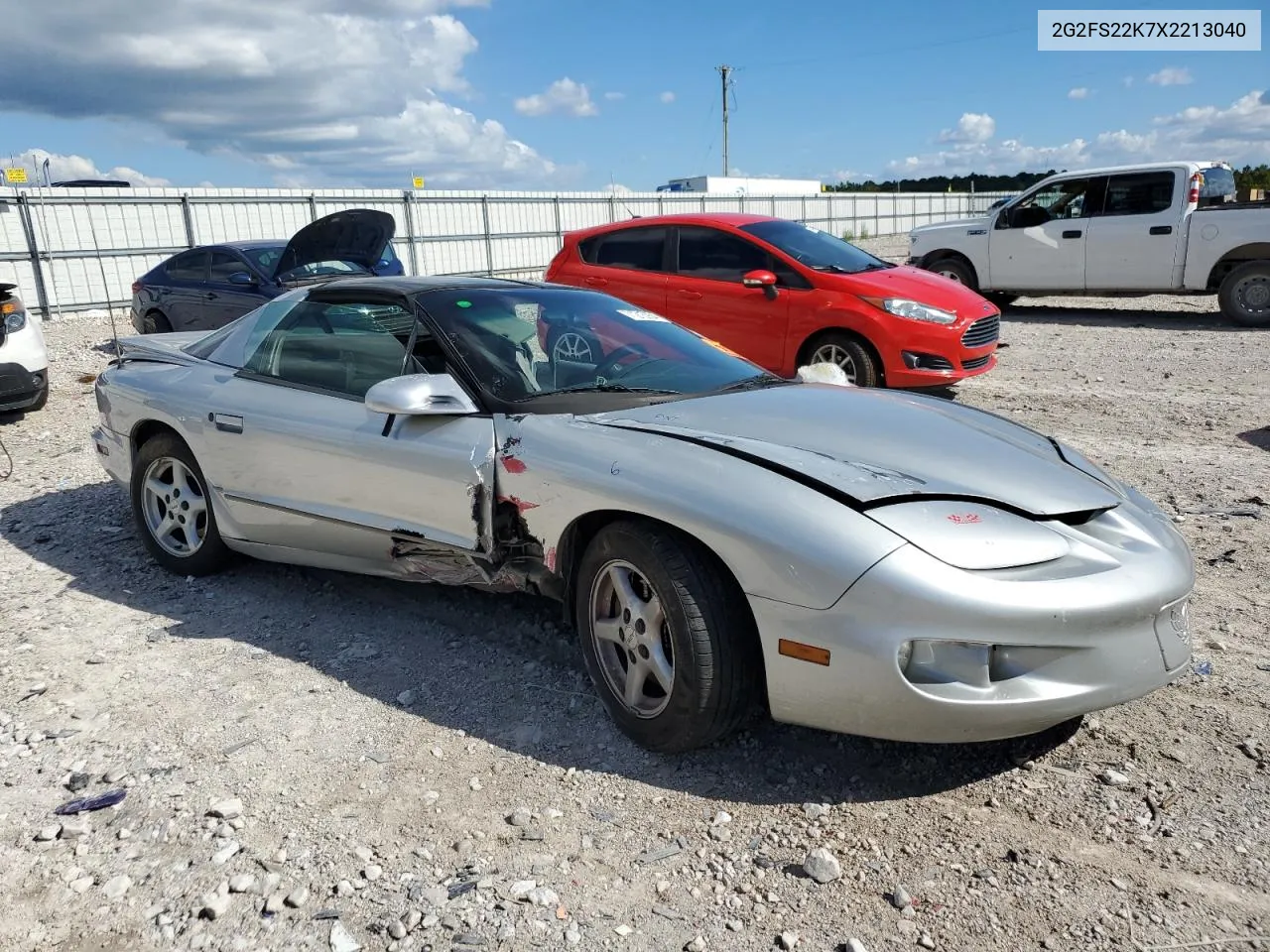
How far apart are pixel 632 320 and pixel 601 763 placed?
1.95 meters

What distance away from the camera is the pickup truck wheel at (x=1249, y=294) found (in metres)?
11.5

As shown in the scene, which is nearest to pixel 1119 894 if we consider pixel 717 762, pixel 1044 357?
pixel 717 762

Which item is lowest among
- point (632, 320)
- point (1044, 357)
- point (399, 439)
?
point (1044, 357)

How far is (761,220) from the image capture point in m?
8.82

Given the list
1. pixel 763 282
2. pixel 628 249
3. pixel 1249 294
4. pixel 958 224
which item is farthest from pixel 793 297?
pixel 1249 294

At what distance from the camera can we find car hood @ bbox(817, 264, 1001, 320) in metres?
7.79

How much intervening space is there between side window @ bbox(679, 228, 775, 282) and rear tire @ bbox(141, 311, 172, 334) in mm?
6404

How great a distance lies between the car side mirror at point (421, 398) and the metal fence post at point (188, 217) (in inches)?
646

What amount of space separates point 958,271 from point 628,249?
647cm

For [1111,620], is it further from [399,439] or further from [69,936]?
[69,936]

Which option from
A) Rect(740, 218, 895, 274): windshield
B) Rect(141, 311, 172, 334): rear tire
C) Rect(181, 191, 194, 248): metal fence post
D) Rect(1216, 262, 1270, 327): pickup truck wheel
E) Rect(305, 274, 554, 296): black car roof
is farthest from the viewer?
Rect(181, 191, 194, 248): metal fence post

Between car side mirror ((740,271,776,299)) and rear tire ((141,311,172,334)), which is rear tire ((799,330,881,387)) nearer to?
car side mirror ((740,271,776,299))

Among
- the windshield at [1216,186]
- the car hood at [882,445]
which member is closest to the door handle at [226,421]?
the car hood at [882,445]

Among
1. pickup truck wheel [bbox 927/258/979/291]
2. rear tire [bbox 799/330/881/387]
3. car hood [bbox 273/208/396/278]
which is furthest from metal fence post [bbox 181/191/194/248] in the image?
rear tire [bbox 799/330/881/387]
